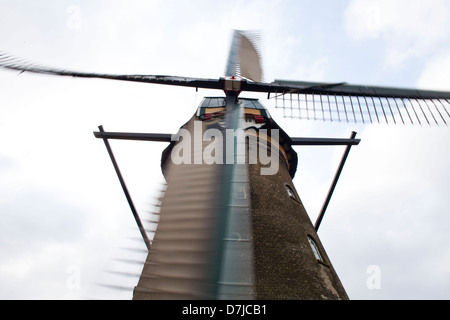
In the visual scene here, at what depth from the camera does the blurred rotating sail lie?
683cm

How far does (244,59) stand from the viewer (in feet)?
23.2

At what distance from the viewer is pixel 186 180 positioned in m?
1.74

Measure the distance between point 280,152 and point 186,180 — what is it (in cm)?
567

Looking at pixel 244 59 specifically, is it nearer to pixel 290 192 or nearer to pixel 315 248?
pixel 290 192

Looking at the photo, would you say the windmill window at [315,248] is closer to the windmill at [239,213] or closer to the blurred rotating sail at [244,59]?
the windmill at [239,213]

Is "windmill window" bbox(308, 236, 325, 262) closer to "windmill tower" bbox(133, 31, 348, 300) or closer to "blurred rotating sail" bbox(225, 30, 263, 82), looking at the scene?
"windmill tower" bbox(133, 31, 348, 300)

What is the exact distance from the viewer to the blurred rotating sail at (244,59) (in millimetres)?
6831

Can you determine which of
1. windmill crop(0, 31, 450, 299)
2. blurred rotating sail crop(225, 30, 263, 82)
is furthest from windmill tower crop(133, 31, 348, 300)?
blurred rotating sail crop(225, 30, 263, 82)

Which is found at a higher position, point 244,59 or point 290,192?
point 244,59
